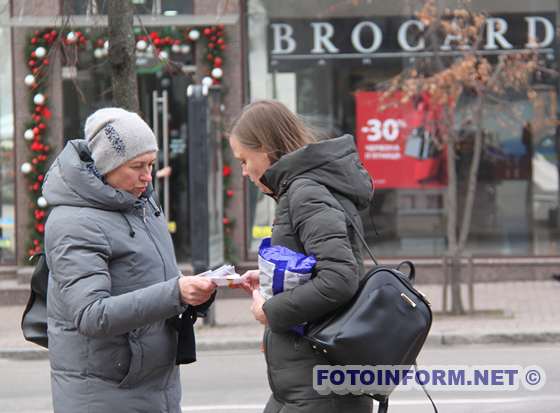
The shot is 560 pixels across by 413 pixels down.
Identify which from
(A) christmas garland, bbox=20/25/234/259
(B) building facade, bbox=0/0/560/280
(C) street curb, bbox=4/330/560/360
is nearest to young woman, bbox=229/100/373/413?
(C) street curb, bbox=4/330/560/360

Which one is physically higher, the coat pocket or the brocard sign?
the brocard sign

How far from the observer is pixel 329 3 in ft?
46.7

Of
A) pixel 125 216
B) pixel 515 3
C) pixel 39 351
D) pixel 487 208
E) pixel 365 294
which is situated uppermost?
pixel 515 3

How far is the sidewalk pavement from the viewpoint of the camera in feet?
35.6

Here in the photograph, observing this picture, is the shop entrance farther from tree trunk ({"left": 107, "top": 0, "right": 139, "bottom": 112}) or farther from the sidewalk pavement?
tree trunk ({"left": 107, "top": 0, "right": 139, "bottom": 112})

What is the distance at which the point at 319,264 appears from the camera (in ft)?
11.3

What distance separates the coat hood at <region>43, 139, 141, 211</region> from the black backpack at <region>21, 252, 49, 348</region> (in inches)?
12.9

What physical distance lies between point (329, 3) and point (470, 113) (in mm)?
2344

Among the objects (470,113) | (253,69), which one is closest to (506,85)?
(470,113)

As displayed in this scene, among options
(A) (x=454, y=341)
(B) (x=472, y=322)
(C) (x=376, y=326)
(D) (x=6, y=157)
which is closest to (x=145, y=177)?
(C) (x=376, y=326)

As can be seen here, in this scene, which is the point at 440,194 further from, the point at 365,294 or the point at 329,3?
the point at 365,294
